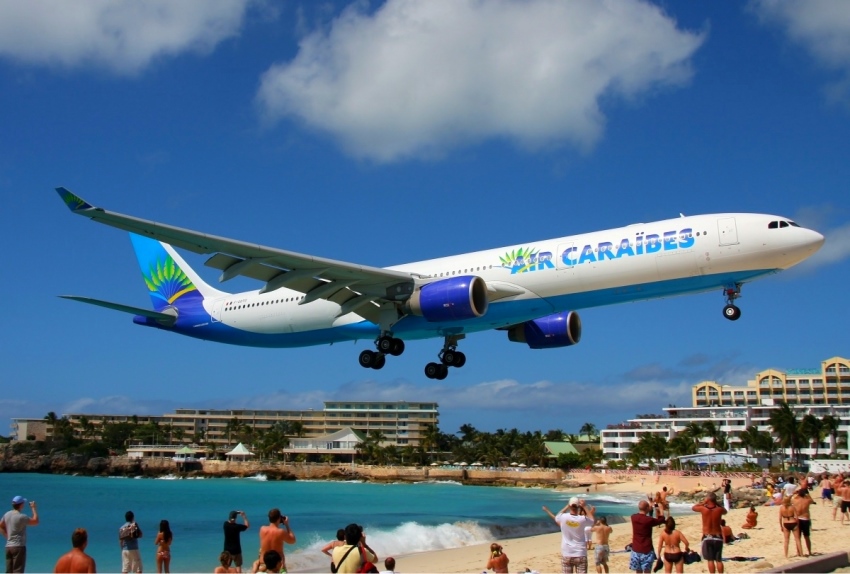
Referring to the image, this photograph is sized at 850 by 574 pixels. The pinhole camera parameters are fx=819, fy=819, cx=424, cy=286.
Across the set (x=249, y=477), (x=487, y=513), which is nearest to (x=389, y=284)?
(x=487, y=513)

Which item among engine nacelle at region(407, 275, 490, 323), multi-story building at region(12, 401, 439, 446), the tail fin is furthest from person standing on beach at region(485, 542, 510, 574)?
multi-story building at region(12, 401, 439, 446)

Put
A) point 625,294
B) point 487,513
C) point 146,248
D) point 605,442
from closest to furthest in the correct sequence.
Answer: point 625,294 → point 146,248 → point 487,513 → point 605,442

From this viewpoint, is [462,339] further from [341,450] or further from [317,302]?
[341,450]

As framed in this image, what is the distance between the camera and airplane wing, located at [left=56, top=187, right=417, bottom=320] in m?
25.0

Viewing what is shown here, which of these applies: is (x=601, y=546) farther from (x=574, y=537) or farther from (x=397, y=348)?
(x=397, y=348)

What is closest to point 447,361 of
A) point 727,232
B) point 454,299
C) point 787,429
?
point 454,299

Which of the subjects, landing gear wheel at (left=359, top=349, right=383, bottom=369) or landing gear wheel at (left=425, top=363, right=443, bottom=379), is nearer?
landing gear wheel at (left=359, top=349, right=383, bottom=369)

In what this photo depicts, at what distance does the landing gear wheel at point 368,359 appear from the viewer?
32.8 m

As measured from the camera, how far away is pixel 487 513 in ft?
237

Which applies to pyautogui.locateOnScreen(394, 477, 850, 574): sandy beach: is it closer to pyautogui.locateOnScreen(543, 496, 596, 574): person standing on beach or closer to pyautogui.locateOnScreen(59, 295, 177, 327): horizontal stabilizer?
pyautogui.locateOnScreen(543, 496, 596, 574): person standing on beach

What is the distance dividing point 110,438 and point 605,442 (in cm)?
11613

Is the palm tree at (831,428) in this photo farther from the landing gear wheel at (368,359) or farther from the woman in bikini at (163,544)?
the woman in bikini at (163,544)

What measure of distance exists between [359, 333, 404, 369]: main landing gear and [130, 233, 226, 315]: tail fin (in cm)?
942

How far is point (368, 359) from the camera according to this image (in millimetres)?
32875
